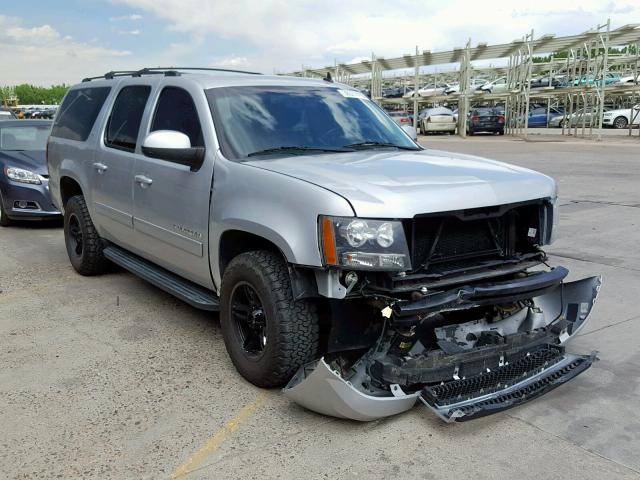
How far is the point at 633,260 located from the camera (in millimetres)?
6605

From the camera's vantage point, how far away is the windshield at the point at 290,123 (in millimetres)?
4156

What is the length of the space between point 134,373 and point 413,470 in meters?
2.02

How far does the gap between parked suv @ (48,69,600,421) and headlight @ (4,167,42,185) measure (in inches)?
191

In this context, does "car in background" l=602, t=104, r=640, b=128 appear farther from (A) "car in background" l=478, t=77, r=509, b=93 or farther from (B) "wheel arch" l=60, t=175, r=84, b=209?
(B) "wheel arch" l=60, t=175, r=84, b=209

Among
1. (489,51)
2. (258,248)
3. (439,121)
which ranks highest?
(489,51)

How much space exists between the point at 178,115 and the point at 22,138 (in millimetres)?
6706

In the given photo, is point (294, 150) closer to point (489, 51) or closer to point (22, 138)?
point (22, 138)

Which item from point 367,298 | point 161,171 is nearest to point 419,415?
point 367,298

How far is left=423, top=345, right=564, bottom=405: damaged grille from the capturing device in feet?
10.6

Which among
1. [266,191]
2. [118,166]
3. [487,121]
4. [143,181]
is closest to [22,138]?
[118,166]

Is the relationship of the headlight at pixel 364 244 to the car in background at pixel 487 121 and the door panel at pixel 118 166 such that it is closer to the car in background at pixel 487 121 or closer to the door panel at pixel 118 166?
the door panel at pixel 118 166

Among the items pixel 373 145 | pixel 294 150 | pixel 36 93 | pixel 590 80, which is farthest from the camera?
pixel 36 93

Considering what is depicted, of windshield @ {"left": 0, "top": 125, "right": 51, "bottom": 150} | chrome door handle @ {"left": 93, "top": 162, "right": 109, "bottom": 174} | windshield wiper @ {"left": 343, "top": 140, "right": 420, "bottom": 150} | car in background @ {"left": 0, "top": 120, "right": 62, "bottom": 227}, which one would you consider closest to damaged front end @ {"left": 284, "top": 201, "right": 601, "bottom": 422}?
windshield wiper @ {"left": 343, "top": 140, "right": 420, "bottom": 150}

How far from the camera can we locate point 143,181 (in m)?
4.76
